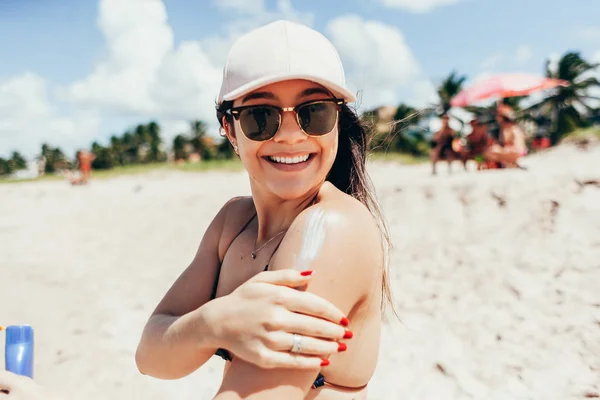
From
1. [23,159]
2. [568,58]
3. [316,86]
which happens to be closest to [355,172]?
[316,86]

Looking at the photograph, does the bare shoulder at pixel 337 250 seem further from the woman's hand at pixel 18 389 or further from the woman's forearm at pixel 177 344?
the woman's hand at pixel 18 389

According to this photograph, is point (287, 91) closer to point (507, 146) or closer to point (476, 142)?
point (507, 146)

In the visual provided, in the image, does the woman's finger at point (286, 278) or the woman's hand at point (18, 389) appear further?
the woman's hand at point (18, 389)

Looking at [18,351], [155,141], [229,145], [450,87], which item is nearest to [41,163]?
[155,141]

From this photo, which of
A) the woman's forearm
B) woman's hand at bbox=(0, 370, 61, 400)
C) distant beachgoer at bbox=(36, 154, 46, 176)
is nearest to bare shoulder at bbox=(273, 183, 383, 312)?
the woman's forearm

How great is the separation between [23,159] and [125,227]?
5788cm

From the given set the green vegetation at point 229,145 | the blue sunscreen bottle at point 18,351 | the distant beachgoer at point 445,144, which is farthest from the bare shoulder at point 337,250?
the green vegetation at point 229,145

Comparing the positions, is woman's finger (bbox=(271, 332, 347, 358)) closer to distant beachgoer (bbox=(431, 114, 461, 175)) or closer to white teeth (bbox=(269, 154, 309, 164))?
white teeth (bbox=(269, 154, 309, 164))

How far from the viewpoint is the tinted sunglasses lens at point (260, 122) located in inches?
47.5

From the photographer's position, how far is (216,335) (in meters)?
1.07

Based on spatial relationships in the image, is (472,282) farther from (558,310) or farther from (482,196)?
(482,196)

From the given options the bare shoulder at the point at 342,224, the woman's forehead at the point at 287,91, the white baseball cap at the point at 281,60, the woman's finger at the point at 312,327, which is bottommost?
the woman's finger at the point at 312,327

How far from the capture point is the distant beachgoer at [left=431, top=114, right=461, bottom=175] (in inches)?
397

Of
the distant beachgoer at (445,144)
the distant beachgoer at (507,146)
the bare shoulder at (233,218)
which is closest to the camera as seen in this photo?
the bare shoulder at (233,218)
